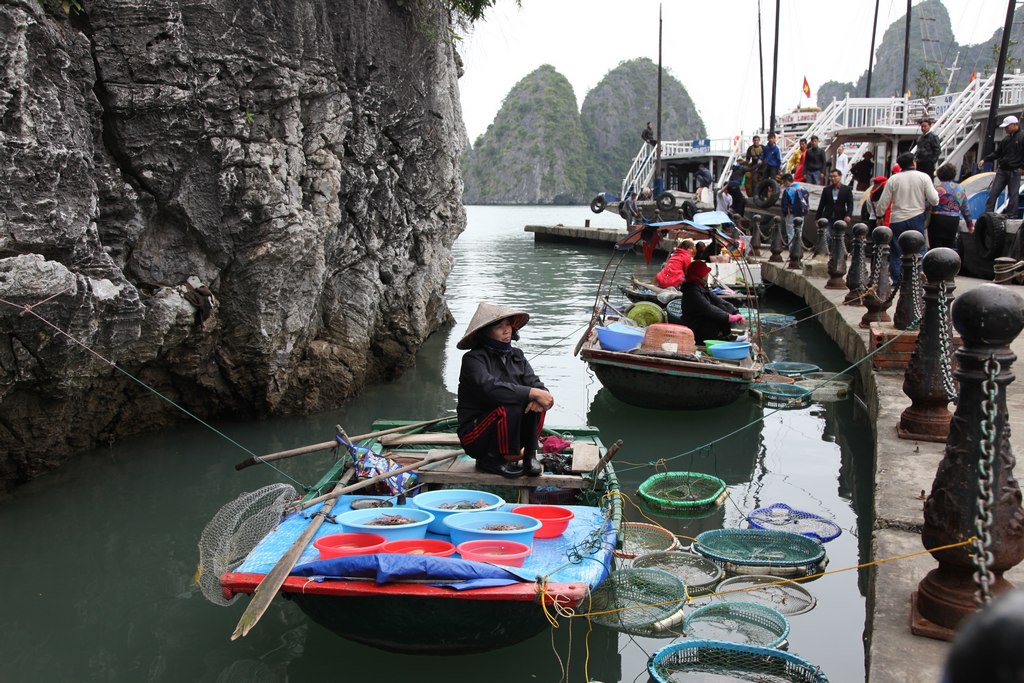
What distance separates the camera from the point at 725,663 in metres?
5.00

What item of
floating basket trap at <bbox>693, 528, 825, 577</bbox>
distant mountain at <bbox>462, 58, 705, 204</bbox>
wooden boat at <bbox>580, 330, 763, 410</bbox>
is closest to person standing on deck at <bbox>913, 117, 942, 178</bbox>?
wooden boat at <bbox>580, 330, 763, 410</bbox>

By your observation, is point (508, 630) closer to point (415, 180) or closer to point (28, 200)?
point (28, 200)

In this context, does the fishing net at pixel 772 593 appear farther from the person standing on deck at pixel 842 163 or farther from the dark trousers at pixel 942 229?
the person standing on deck at pixel 842 163

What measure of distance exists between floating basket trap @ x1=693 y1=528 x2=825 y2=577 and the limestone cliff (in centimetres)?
558

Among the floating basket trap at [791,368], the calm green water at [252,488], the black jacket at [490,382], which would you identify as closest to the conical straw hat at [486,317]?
the black jacket at [490,382]

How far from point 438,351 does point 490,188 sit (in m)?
130

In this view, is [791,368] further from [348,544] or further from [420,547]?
[348,544]

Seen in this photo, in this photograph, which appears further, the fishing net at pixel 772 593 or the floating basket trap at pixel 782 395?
the floating basket trap at pixel 782 395

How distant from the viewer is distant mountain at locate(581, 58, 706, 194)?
138125mm

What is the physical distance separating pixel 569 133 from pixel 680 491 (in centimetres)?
13228

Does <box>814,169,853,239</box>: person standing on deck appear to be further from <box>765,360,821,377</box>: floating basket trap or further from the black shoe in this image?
the black shoe

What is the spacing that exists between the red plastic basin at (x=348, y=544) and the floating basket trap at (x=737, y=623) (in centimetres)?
201

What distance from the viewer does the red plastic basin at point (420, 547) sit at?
505 cm

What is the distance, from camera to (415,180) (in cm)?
1260
